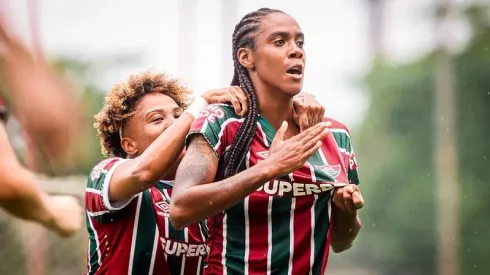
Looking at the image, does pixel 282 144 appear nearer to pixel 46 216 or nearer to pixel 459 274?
pixel 46 216

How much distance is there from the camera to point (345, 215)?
192 inches

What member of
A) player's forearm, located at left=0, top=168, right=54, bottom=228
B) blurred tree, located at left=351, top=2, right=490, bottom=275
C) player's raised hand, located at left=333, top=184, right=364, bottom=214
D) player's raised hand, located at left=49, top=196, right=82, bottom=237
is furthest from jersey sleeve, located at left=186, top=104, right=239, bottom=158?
blurred tree, located at left=351, top=2, right=490, bottom=275

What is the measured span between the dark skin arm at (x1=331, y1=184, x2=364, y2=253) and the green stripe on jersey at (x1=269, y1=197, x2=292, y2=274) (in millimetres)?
221

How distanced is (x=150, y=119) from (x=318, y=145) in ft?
4.54

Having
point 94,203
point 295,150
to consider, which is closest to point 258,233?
Result: point 295,150

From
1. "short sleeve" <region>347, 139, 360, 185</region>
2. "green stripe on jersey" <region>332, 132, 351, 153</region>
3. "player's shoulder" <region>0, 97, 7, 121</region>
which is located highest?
"player's shoulder" <region>0, 97, 7, 121</region>

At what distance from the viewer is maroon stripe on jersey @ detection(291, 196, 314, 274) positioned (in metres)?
4.61

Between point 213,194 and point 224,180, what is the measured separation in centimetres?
7

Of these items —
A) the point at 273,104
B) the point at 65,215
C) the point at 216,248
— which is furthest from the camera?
the point at 273,104

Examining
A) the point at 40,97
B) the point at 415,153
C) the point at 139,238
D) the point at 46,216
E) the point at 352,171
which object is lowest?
the point at 415,153

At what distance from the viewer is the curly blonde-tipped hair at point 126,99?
5.62 metres

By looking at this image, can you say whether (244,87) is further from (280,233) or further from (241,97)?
(280,233)

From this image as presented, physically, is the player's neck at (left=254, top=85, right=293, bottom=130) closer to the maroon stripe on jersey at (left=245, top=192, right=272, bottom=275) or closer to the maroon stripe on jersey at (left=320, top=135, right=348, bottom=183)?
the maroon stripe on jersey at (left=320, top=135, right=348, bottom=183)

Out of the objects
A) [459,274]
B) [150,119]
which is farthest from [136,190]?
[459,274]
